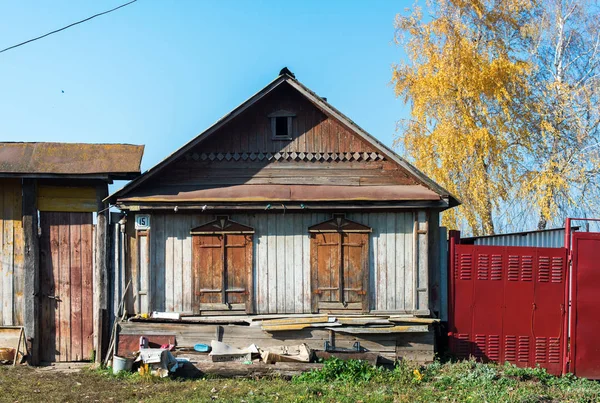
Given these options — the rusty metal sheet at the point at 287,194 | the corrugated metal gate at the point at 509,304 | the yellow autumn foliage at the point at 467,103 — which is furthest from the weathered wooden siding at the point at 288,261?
the yellow autumn foliage at the point at 467,103

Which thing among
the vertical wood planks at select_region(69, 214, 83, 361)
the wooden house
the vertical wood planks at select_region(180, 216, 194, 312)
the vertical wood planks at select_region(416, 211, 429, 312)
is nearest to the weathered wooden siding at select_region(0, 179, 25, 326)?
the vertical wood planks at select_region(69, 214, 83, 361)

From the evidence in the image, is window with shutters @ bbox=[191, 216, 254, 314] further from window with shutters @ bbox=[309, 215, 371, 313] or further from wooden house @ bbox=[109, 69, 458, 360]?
window with shutters @ bbox=[309, 215, 371, 313]

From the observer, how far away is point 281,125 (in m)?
11.3

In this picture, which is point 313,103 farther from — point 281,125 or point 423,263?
point 423,263

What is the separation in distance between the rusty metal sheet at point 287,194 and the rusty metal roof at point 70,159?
71 cm

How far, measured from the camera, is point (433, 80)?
1959 cm

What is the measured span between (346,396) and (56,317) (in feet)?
20.0

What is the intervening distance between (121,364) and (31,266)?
2757mm

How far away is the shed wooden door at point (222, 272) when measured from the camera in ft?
35.3

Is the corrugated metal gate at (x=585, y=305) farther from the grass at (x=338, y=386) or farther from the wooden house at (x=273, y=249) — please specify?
the wooden house at (x=273, y=249)

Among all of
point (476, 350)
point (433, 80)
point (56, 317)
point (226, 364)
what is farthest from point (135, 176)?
point (433, 80)

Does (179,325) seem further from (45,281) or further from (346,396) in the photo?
(346,396)

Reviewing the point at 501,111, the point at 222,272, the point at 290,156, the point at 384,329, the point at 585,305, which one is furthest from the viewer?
the point at 501,111

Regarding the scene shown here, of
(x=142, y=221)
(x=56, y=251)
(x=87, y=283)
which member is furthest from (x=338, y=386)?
(x=56, y=251)
